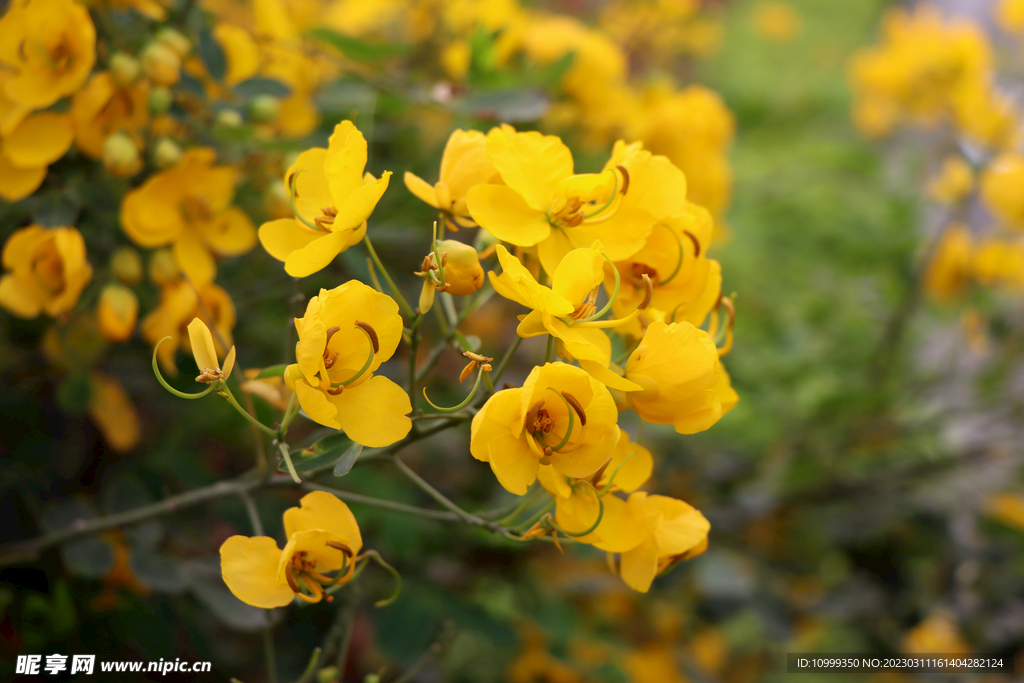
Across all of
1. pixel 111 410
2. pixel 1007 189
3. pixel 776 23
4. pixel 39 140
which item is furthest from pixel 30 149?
pixel 776 23

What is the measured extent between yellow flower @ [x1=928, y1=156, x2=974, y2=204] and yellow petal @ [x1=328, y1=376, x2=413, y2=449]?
1.30 metres

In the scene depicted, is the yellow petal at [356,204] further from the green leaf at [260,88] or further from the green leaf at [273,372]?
the green leaf at [260,88]

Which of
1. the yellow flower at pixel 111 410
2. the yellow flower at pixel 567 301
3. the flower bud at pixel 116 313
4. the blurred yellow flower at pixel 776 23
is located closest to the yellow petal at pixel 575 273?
the yellow flower at pixel 567 301

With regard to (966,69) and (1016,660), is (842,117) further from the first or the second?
(1016,660)

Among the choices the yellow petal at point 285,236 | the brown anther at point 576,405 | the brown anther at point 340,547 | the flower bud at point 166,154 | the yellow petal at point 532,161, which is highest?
the yellow petal at point 532,161

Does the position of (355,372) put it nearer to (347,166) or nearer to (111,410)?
(347,166)

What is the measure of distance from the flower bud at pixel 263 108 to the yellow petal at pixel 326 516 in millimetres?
465

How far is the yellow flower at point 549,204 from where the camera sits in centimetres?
43

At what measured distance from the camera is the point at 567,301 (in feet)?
1.27

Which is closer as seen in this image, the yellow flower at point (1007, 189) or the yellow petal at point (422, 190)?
the yellow petal at point (422, 190)

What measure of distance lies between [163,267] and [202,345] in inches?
12.0

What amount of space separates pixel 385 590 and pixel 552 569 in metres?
0.34

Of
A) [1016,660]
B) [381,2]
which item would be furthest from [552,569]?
[381,2]

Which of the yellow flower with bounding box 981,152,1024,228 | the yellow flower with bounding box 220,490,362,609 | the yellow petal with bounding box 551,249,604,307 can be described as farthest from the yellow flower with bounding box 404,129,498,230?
the yellow flower with bounding box 981,152,1024,228
